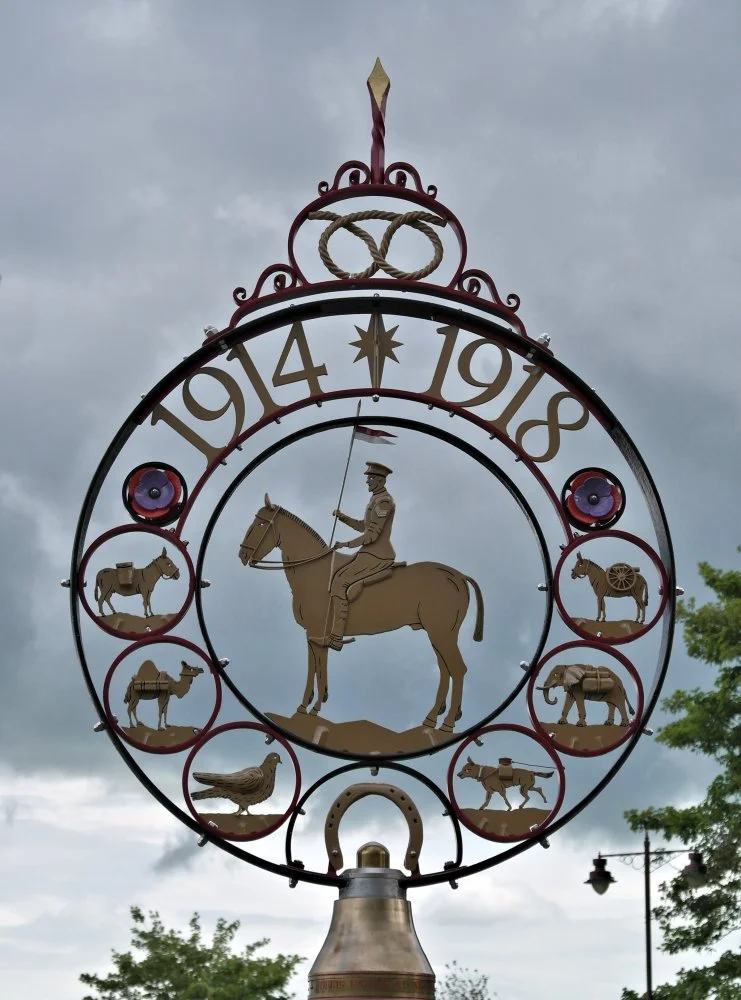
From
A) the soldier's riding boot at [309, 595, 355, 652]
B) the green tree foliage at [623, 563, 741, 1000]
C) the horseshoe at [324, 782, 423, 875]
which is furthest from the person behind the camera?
the green tree foliage at [623, 563, 741, 1000]

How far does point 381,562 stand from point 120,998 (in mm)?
13704

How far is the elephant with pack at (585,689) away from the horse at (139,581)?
2.55m

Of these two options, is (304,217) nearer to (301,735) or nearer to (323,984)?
(301,735)

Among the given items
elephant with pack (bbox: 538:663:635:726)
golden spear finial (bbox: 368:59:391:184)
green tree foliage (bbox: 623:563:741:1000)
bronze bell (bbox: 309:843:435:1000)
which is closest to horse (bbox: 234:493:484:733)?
elephant with pack (bbox: 538:663:635:726)

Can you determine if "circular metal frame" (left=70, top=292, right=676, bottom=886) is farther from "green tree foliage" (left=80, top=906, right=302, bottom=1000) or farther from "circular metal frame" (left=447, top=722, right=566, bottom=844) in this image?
"green tree foliage" (left=80, top=906, right=302, bottom=1000)

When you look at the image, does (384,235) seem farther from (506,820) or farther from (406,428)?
(506,820)

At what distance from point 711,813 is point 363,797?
1221 cm

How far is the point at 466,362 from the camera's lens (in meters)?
10.5

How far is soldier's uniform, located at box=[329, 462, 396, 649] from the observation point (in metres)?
9.94

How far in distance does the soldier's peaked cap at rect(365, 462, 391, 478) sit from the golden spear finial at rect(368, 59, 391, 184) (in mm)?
2077

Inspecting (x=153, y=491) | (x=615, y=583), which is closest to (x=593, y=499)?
(x=615, y=583)

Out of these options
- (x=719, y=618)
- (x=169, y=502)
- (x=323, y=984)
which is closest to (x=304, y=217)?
(x=169, y=502)

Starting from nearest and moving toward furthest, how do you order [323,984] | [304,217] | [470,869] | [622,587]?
[323,984]
[470,869]
[622,587]
[304,217]

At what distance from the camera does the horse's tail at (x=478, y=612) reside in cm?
1002
